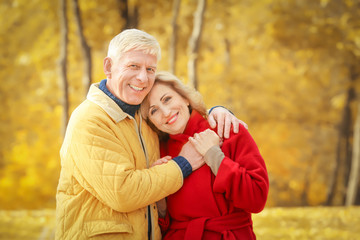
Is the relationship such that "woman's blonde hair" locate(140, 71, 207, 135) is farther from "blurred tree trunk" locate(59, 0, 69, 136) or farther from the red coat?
"blurred tree trunk" locate(59, 0, 69, 136)

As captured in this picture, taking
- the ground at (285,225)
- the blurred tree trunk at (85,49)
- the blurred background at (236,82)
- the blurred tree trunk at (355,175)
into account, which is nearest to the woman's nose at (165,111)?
the ground at (285,225)

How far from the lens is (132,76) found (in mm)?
2430

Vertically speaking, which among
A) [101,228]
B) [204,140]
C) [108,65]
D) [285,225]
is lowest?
[285,225]

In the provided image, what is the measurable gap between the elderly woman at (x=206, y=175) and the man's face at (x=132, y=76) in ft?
0.58

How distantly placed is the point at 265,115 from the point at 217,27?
380cm

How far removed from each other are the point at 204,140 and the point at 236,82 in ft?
37.3

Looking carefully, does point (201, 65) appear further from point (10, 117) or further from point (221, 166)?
point (221, 166)

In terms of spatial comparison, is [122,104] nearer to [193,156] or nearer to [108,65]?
[108,65]

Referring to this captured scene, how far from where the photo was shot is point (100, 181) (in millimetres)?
2117

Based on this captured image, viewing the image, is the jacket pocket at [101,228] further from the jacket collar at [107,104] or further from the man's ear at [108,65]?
the man's ear at [108,65]

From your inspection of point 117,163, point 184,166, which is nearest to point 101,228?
point 117,163

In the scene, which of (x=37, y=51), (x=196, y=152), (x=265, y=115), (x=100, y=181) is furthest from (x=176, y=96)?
(x=265, y=115)

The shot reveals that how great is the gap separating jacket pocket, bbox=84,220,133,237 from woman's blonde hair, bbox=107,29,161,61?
1.08 meters

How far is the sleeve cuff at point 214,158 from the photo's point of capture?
7.63ft
